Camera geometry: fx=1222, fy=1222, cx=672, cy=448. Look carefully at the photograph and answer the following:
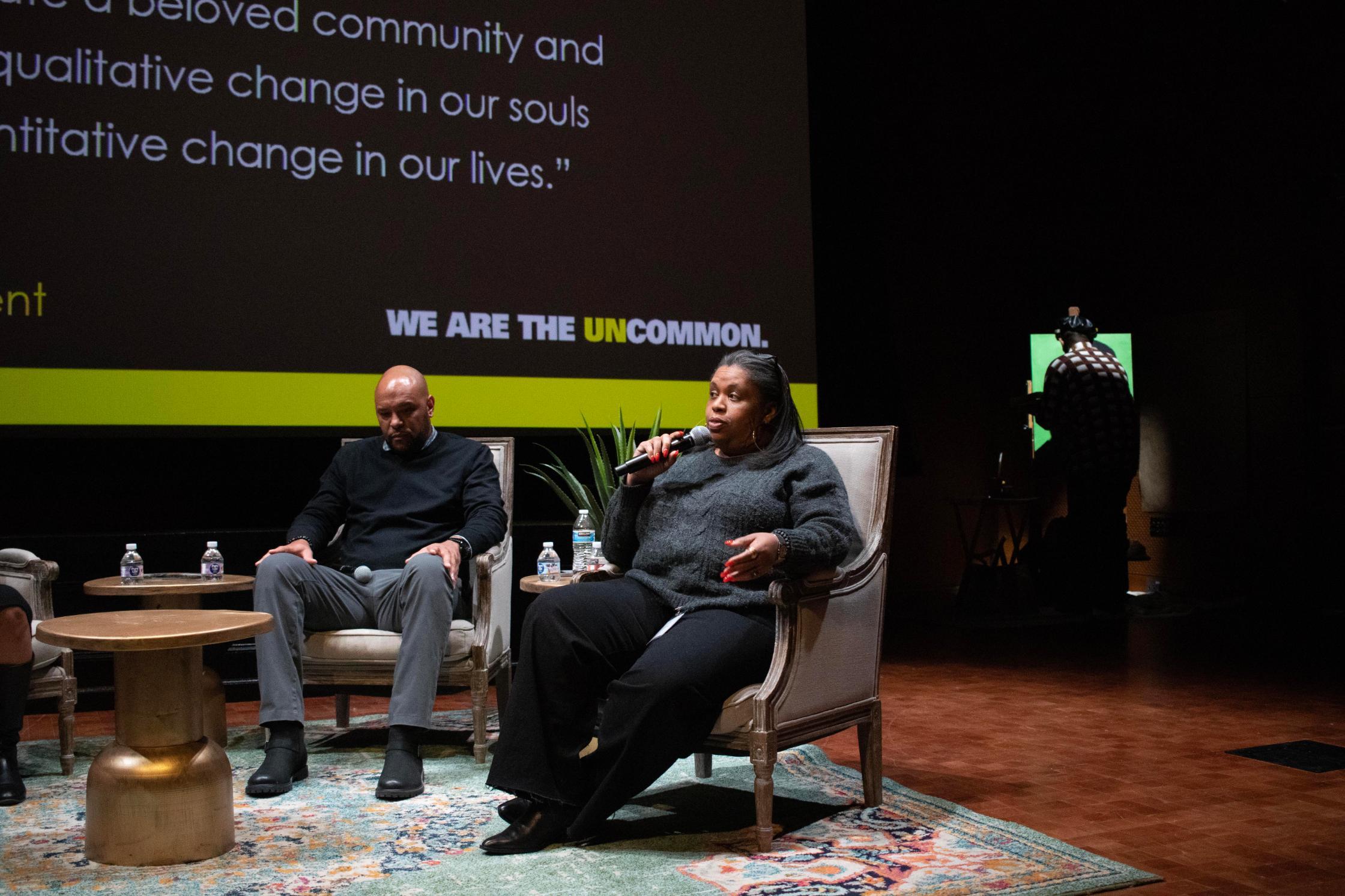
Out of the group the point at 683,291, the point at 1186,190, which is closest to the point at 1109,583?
the point at 1186,190

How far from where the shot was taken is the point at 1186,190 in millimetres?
7066

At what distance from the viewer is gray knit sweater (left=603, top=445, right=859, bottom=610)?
2.53 metres

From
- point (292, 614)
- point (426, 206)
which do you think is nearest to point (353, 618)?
point (292, 614)

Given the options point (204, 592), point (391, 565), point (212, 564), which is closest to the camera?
point (204, 592)

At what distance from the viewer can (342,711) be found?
12.4 feet

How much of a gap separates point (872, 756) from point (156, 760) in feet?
4.88

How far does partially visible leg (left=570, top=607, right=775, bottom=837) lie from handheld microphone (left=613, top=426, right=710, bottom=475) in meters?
0.39

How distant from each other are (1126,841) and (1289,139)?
5499 millimetres

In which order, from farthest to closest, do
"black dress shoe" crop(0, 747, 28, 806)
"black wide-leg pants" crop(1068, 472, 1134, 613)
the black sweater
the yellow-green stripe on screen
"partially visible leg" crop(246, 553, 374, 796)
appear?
"black wide-leg pants" crop(1068, 472, 1134, 613) → the yellow-green stripe on screen → the black sweater → "partially visible leg" crop(246, 553, 374, 796) → "black dress shoe" crop(0, 747, 28, 806)

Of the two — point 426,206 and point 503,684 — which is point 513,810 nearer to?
point 503,684

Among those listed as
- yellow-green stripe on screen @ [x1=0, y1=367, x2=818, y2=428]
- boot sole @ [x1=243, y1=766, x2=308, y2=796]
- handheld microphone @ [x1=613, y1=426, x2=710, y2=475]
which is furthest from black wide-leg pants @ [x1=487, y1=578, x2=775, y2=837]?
yellow-green stripe on screen @ [x1=0, y1=367, x2=818, y2=428]

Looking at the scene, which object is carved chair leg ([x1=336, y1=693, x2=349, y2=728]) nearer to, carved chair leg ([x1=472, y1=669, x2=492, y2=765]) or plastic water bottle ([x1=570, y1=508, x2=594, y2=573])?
carved chair leg ([x1=472, y1=669, x2=492, y2=765])

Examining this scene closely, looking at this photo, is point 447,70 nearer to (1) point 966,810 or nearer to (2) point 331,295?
(2) point 331,295

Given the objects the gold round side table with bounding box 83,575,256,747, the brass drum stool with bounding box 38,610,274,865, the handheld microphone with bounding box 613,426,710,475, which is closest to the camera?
the brass drum stool with bounding box 38,610,274,865
